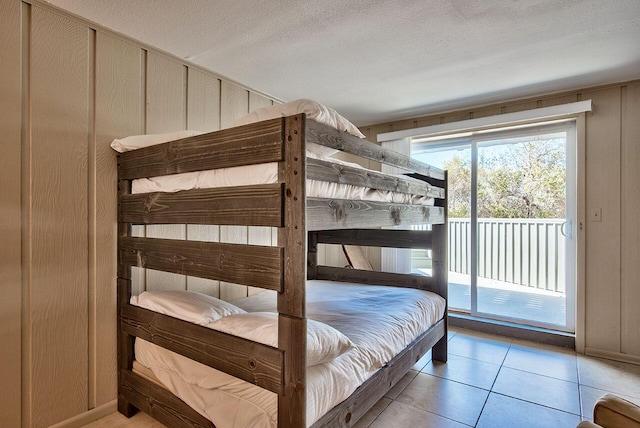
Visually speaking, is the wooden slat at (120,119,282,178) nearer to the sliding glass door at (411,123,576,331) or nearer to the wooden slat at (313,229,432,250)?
the wooden slat at (313,229,432,250)

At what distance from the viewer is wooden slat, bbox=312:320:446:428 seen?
1.38m

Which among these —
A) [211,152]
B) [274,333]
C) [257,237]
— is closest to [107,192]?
[211,152]

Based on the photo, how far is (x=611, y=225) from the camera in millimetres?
2604

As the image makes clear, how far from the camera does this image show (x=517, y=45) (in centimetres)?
202

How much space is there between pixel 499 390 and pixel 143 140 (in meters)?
2.64

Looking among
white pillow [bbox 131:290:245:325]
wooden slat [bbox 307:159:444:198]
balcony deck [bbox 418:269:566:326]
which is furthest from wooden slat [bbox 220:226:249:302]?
balcony deck [bbox 418:269:566:326]

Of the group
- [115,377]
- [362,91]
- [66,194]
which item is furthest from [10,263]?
[362,91]

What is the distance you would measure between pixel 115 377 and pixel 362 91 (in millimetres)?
2669

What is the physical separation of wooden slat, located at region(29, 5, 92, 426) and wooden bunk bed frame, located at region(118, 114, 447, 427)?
0.64ft

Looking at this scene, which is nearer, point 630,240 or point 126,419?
point 126,419

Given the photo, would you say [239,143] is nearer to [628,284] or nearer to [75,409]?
[75,409]

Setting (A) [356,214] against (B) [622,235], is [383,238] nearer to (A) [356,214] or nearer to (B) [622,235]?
(A) [356,214]

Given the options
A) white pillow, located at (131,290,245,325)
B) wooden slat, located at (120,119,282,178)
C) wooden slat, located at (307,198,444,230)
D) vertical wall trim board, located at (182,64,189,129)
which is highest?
vertical wall trim board, located at (182,64,189,129)

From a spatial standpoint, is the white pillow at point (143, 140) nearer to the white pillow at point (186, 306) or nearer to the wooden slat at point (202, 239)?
the wooden slat at point (202, 239)
